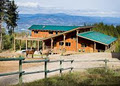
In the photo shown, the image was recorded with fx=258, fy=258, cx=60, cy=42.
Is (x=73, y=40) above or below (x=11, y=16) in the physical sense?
below

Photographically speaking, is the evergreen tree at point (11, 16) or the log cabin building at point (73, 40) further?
the evergreen tree at point (11, 16)

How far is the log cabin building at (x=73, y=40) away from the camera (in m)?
41.4

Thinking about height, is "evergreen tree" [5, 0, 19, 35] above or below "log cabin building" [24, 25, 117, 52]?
above

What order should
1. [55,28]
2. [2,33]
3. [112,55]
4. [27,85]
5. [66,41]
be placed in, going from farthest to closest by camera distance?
[2,33] → [55,28] → [66,41] → [112,55] → [27,85]

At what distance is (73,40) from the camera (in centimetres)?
4384

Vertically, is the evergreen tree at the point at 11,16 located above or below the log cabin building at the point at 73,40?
above

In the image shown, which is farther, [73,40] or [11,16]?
[11,16]

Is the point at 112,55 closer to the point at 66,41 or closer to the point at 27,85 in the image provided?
the point at 66,41

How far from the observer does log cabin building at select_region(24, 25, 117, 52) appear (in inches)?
1631

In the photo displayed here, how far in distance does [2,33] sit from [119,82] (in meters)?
56.1

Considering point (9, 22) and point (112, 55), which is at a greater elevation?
point (9, 22)

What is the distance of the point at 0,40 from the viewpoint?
59719 mm

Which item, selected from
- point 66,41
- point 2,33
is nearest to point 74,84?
point 66,41

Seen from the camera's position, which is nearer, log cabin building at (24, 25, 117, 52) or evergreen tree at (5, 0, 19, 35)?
log cabin building at (24, 25, 117, 52)
